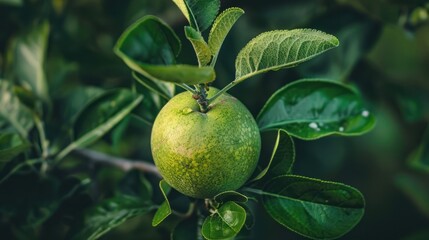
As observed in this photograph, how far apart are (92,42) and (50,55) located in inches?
9.8

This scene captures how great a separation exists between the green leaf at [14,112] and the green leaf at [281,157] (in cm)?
70

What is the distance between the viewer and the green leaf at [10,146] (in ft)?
3.58

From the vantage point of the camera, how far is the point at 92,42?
1.90 metres

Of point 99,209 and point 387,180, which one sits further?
point 387,180

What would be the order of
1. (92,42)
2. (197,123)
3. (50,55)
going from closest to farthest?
(197,123), (50,55), (92,42)

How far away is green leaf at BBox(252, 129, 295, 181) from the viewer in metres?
0.98

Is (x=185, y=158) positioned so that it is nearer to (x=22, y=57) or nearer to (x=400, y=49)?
(x=22, y=57)

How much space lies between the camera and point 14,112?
143cm

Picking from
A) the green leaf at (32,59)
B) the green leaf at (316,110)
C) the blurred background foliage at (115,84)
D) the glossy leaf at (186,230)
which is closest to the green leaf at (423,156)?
the blurred background foliage at (115,84)

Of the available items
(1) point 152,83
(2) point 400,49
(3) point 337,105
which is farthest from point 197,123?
(2) point 400,49

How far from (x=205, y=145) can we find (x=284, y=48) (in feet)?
0.65

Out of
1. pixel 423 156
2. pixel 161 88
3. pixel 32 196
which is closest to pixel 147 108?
pixel 161 88

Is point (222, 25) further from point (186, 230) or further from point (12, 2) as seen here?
point (12, 2)

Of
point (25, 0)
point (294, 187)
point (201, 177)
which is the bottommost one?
point (294, 187)
